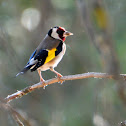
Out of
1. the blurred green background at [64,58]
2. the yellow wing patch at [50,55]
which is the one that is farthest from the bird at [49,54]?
the blurred green background at [64,58]

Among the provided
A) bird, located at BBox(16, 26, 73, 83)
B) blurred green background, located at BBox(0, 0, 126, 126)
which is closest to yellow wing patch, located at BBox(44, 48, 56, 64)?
bird, located at BBox(16, 26, 73, 83)

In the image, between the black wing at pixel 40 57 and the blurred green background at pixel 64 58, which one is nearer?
the black wing at pixel 40 57

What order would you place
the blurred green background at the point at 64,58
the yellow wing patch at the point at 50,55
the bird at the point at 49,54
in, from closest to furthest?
the bird at the point at 49,54 < the yellow wing patch at the point at 50,55 < the blurred green background at the point at 64,58

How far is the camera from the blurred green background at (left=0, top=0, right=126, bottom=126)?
9906mm

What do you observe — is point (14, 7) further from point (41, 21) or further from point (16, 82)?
point (16, 82)

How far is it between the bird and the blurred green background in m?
3.68

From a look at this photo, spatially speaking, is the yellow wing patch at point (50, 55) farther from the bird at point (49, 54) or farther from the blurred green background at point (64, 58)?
the blurred green background at point (64, 58)

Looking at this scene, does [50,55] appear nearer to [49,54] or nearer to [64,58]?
[49,54]

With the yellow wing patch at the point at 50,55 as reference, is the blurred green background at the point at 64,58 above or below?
below

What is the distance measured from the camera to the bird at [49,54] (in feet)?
15.6

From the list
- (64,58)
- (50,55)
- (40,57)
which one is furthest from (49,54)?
(64,58)

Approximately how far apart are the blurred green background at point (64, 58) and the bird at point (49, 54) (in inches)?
145

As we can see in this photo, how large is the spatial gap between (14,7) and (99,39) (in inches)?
436

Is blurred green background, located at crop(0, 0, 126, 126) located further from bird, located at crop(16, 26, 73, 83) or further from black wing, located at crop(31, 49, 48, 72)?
black wing, located at crop(31, 49, 48, 72)
